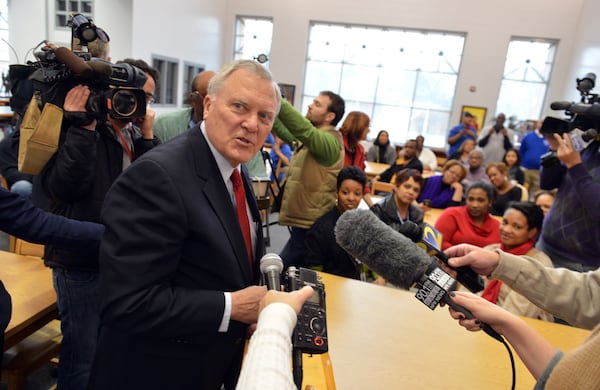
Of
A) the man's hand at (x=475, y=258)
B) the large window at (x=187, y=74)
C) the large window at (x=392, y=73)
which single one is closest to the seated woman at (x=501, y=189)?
the man's hand at (x=475, y=258)

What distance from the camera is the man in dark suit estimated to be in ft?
2.99

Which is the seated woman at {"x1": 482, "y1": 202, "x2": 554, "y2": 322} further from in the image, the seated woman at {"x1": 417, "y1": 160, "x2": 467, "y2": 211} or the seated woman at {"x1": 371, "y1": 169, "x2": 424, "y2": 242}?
the seated woman at {"x1": 417, "y1": 160, "x2": 467, "y2": 211}

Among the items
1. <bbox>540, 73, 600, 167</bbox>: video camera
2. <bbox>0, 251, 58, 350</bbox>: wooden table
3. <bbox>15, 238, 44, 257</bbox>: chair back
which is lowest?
<bbox>0, 251, 58, 350</bbox>: wooden table

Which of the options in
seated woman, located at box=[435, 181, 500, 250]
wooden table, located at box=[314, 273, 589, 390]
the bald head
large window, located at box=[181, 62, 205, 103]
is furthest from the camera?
large window, located at box=[181, 62, 205, 103]

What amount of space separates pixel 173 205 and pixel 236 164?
27 centimetres

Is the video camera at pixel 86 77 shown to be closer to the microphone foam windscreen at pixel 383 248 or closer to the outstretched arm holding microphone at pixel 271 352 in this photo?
the microphone foam windscreen at pixel 383 248

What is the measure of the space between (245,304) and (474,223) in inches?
94.7

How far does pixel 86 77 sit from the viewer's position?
1322mm

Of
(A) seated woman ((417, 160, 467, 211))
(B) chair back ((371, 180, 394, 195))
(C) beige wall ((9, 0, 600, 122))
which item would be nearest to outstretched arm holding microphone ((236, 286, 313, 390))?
(A) seated woman ((417, 160, 467, 211))

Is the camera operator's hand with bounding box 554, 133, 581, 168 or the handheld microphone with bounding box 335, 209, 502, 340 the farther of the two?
the camera operator's hand with bounding box 554, 133, 581, 168

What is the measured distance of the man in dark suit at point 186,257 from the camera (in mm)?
912

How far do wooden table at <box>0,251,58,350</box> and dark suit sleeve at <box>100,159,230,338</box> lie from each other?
0.72 m

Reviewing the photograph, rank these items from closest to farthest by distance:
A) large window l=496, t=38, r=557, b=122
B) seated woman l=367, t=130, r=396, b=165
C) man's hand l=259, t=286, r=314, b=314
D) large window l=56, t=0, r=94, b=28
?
man's hand l=259, t=286, r=314, b=314
large window l=56, t=0, r=94, b=28
seated woman l=367, t=130, r=396, b=165
large window l=496, t=38, r=557, b=122

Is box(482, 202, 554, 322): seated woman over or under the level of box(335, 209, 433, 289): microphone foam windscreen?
under
